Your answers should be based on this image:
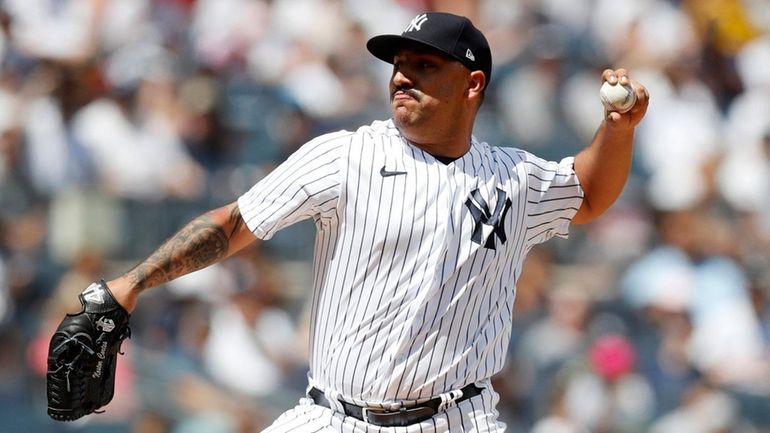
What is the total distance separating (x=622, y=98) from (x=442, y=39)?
1.94 feet

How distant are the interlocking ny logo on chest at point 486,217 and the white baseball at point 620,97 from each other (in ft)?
1.48

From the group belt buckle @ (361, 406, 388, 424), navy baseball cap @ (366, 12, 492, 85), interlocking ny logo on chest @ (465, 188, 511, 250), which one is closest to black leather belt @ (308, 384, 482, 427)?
belt buckle @ (361, 406, 388, 424)

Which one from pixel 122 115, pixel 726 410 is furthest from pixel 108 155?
pixel 726 410

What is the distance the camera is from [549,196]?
12.3ft

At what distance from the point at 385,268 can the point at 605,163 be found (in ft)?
2.76

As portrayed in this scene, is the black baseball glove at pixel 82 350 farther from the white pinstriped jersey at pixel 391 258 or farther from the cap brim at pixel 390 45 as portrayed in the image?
the cap brim at pixel 390 45

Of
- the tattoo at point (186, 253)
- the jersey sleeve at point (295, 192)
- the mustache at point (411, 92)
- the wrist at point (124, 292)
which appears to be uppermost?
the mustache at point (411, 92)

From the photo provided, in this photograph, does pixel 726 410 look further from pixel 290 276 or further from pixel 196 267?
pixel 196 267

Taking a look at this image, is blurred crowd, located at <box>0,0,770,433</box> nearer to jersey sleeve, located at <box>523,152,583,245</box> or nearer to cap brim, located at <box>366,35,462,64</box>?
jersey sleeve, located at <box>523,152,583,245</box>

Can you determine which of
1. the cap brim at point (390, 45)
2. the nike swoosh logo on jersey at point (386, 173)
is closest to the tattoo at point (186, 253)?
the nike swoosh logo on jersey at point (386, 173)

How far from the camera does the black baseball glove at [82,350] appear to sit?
129 inches

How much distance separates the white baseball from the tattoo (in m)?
1.19

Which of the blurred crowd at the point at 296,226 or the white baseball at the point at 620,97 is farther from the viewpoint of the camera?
the blurred crowd at the point at 296,226

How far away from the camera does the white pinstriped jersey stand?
135 inches
